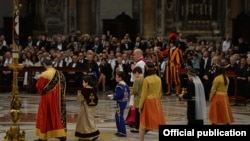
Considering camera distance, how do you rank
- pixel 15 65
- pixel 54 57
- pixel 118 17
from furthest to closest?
pixel 118 17 → pixel 54 57 → pixel 15 65

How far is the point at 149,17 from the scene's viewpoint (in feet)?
116

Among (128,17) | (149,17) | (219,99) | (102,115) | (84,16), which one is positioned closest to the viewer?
(219,99)

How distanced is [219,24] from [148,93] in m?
23.2

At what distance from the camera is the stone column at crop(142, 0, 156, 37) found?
35375mm

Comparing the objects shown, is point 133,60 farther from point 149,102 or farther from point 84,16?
point 84,16

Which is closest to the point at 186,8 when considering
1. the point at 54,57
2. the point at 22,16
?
the point at 22,16

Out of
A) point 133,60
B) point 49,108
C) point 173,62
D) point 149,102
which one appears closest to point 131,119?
point 149,102

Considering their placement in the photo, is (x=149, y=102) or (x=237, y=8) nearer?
(x=149, y=102)

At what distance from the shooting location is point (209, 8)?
36.4 metres

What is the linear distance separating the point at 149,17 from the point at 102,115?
55.6ft

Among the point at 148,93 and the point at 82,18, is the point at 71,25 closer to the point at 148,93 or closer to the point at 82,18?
the point at 82,18

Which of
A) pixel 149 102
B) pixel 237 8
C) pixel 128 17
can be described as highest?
pixel 237 8

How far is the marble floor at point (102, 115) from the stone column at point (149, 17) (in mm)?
10332

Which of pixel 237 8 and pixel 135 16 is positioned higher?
pixel 237 8
